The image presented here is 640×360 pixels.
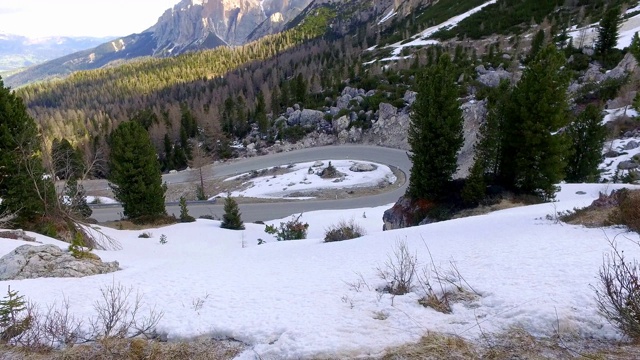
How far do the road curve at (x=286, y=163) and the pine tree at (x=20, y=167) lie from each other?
55.3 feet

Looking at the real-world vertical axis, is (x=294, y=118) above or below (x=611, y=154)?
above

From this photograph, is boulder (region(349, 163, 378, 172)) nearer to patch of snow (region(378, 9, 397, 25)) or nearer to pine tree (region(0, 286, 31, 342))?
pine tree (region(0, 286, 31, 342))

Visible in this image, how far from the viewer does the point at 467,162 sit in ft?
136

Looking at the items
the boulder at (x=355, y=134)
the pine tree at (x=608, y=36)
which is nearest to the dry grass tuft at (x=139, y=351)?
the boulder at (x=355, y=134)

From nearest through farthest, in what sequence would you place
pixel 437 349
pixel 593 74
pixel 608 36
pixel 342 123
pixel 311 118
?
pixel 437 349 → pixel 593 74 → pixel 608 36 → pixel 342 123 → pixel 311 118

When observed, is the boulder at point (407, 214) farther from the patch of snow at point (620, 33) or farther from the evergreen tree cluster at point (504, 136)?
the patch of snow at point (620, 33)

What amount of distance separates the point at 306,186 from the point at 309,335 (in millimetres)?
37253

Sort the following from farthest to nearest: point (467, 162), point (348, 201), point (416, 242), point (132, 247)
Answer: point (467, 162), point (348, 201), point (132, 247), point (416, 242)

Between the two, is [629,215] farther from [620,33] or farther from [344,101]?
[620,33]

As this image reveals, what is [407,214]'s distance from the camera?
22.5 metres

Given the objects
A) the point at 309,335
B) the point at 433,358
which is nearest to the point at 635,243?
the point at 433,358

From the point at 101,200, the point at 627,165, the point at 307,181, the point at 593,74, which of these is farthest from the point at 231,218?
the point at 593,74

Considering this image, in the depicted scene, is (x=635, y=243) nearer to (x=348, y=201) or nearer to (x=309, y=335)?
(x=309, y=335)

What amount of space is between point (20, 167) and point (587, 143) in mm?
38643
